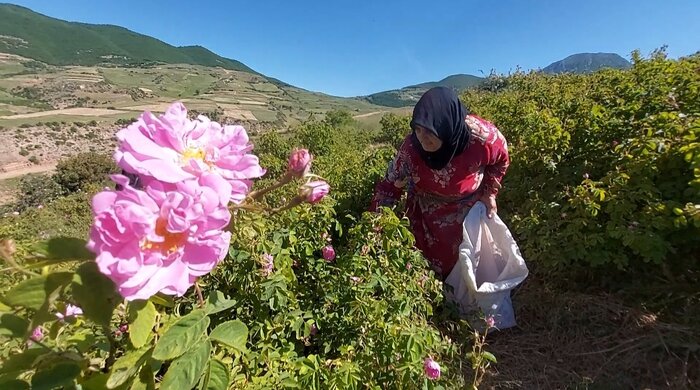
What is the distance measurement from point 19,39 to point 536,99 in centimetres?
16196

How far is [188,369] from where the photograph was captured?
604 mm

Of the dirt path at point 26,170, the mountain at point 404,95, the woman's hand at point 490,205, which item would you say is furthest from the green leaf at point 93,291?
the mountain at point 404,95

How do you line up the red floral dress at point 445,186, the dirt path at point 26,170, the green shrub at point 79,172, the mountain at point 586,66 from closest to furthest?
1. the red floral dress at point 445,186
2. the mountain at point 586,66
3. the green shrub at point 79,172
4. the dirt path at point 26,170

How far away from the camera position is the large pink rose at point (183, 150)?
499mm

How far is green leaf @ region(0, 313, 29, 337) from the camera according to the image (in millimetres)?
545

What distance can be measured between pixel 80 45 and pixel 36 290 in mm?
171165

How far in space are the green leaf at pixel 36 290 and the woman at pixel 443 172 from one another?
1.83 m

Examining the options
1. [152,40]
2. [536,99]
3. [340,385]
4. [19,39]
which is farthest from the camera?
[152,40]

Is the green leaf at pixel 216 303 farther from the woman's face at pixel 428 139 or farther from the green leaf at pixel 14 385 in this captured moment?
the woman's face at pixel 428 139

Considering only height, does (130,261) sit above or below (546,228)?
above

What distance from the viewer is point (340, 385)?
1.36m

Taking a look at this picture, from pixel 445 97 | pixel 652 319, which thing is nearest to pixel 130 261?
pixel 445 97

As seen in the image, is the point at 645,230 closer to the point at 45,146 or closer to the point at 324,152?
the point at 324,152

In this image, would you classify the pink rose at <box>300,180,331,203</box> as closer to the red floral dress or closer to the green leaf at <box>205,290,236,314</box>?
the green leaf at <box>205,290,236,314</box>
